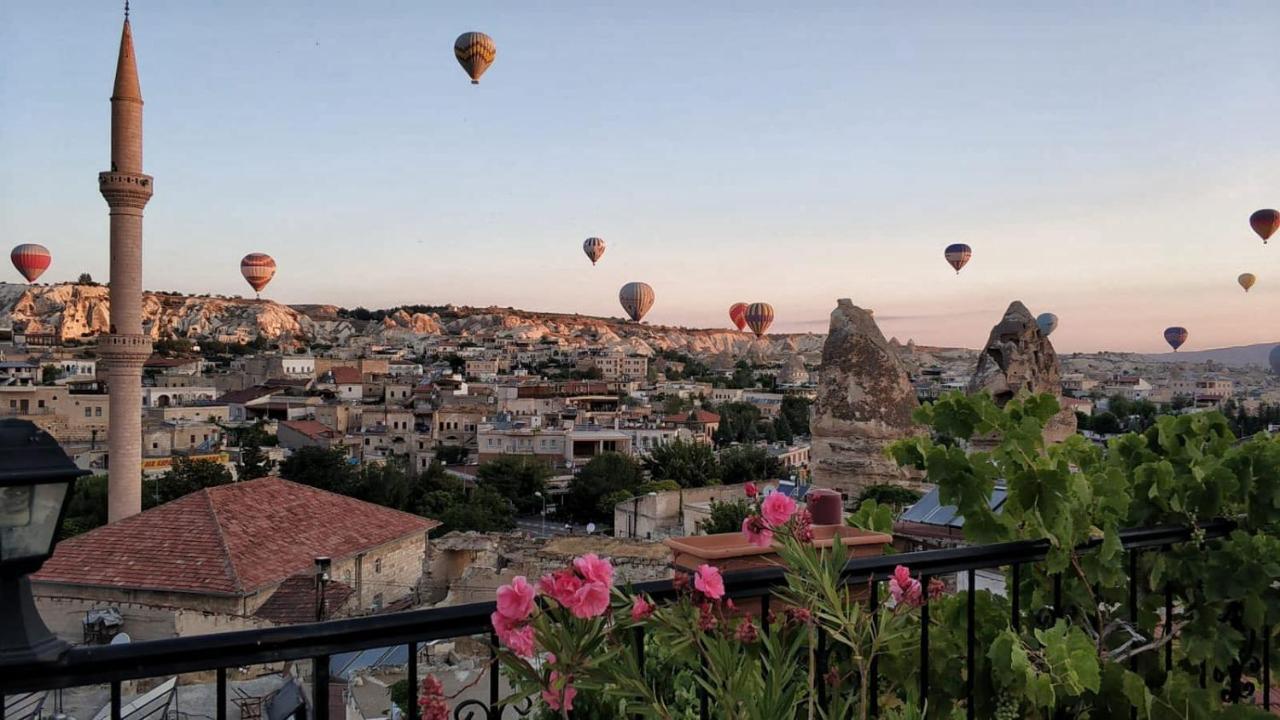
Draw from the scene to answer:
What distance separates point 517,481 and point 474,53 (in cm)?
1686

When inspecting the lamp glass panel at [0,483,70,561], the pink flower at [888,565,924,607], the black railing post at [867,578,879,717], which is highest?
the lamp glass panel at [0,483,70,561]

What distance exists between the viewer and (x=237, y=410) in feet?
205

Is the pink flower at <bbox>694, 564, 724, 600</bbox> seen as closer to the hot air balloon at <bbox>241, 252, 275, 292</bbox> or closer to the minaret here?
the minaret

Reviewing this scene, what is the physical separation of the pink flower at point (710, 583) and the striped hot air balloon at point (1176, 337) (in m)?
69.6

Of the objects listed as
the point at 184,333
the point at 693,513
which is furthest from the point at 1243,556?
the point at 184,333

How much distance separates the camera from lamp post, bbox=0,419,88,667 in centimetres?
127

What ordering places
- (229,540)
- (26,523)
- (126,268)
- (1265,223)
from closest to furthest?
(26,523), (229,540), (126,268), (1265,223)

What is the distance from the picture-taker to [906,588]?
1820 millimetres

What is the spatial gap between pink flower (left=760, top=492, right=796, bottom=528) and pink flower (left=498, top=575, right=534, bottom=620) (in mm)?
556

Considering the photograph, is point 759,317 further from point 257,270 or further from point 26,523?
point 26,523

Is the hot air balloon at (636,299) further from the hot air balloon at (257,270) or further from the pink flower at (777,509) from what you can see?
the pink flower at (777,509)

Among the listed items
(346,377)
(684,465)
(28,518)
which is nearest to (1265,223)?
(684,465)

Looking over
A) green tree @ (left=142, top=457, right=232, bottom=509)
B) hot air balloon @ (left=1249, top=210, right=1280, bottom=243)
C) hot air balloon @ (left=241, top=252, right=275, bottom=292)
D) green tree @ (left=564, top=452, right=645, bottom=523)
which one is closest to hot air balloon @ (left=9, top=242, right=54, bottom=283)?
hot air balloon @ (left=241, top=252, right=275, bottom=292)

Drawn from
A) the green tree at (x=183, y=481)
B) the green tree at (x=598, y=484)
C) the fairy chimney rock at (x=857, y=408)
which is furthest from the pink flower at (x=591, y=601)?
the green tree at (x=183, y=481)
